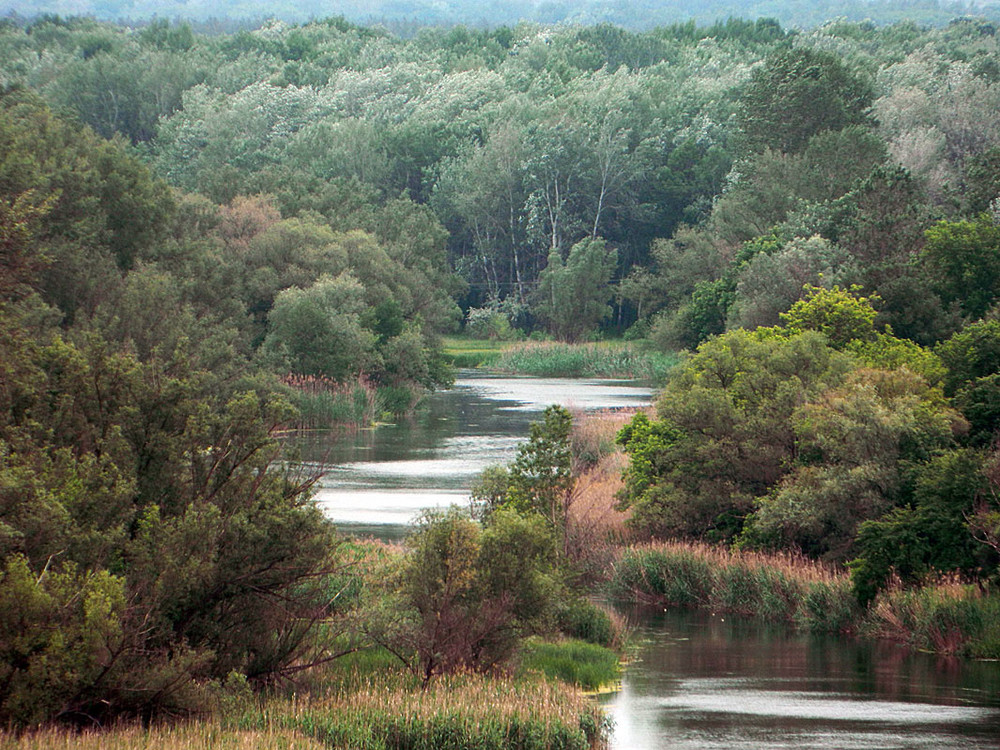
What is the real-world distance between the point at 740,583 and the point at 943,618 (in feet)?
18.2

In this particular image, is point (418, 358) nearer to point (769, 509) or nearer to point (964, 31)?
A: point (769, 509)

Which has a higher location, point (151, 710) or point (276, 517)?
point (276, 517)

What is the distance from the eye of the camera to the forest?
64.3ft

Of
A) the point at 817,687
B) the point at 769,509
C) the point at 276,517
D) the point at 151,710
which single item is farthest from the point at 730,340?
the point at 151,710

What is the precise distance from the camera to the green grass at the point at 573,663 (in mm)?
24828

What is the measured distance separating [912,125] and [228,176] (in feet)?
148

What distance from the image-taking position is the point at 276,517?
20.3 m

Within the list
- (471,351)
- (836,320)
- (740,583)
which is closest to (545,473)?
(740,583)

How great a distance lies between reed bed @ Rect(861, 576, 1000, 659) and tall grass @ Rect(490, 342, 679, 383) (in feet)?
203

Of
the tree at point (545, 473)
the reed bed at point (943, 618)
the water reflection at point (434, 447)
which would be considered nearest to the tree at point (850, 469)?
the reed bed at point (943, 618)

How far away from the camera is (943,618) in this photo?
1161 inches

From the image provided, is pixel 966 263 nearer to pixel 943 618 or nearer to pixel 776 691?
pixel 943 618

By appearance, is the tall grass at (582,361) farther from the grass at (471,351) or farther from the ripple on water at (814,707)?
the ripple on water at (814,707)

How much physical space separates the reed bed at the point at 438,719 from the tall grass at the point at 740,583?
12.3 metres
